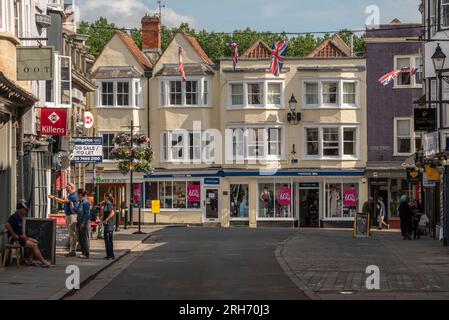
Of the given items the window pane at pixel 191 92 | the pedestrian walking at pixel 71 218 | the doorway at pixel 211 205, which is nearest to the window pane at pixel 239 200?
the doorway at pixel 211 205

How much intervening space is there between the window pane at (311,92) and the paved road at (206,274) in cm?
2786

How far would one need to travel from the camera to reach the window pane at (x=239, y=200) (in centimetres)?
6569

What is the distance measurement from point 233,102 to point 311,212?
821cm

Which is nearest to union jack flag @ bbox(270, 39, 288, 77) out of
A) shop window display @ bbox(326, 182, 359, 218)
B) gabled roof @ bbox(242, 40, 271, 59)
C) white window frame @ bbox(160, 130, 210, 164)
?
gabled roof @ bbox(242, 40, 271, 59)

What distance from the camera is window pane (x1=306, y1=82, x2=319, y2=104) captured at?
214ft

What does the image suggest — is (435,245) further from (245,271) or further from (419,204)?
(245,271)

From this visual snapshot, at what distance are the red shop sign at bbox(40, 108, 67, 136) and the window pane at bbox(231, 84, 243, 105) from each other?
1323 inches

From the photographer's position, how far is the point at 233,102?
66000 millimetres

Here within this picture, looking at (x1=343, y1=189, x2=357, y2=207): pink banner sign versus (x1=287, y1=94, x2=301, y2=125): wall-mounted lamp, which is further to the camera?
(x1=287, y1=94, x2=301, y2=125): wall-mounted lamp

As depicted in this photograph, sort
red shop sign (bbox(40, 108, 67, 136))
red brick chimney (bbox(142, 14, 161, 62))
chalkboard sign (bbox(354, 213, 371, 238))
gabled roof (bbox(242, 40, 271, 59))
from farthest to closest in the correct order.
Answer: red brick chimney (bbox(142, 14, 161, 62))
gabled roof (bbox(242, 40, 271, 59))
chalkboard sign (bbox(354, 213, 371, 238))
red shop sign (bbox(40, 108, 67, 136))

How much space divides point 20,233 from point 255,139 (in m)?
40.6

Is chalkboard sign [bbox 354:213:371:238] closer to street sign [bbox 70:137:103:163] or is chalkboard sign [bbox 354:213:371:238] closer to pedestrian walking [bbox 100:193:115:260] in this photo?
street sign [bbox 70:137:103:163]

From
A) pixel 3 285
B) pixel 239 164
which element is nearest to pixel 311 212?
pixel 239 164

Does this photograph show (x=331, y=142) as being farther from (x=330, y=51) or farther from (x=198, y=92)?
(x=198, y=92)
